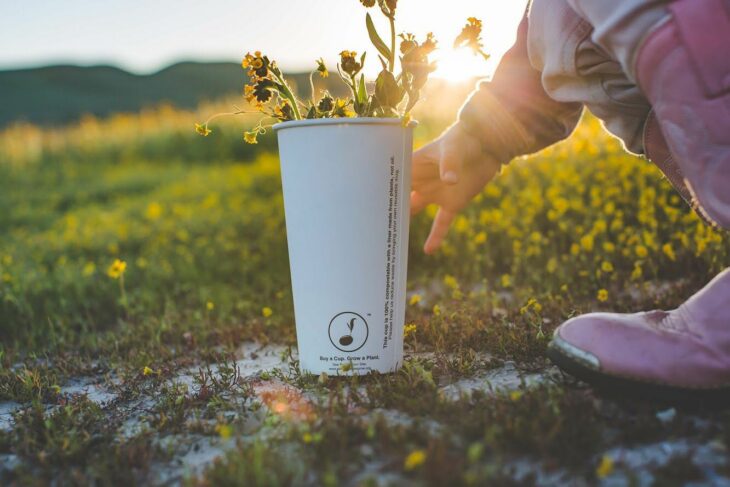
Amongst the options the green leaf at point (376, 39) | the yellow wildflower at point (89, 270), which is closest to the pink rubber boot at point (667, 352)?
the green leaf at point (376, 39)

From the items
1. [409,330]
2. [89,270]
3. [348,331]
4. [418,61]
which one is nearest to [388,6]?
[418,61]

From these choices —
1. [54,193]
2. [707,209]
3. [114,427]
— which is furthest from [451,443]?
[54,193]

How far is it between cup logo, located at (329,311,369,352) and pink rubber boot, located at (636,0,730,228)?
3.97ft

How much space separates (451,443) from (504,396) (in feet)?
1.16

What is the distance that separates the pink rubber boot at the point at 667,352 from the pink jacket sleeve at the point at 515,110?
43.2 inches

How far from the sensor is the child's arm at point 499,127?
8.69 feet

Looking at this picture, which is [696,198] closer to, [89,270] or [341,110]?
[341,110]

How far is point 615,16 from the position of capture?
1.77 m

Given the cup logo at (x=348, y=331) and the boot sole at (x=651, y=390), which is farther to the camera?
the cup logo at (x=348, y=331)

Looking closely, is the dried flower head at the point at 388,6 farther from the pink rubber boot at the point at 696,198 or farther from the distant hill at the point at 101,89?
the distant hill at the point at 101,89

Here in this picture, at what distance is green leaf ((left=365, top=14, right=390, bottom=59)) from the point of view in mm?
2271

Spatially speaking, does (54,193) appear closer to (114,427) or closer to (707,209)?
(114,427)

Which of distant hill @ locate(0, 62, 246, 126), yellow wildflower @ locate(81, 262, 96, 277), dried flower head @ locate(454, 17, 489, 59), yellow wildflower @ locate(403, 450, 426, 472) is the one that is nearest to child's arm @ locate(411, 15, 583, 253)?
dried flower head @ locate(454, 17, 489, 59)

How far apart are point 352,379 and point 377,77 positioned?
1104mm
